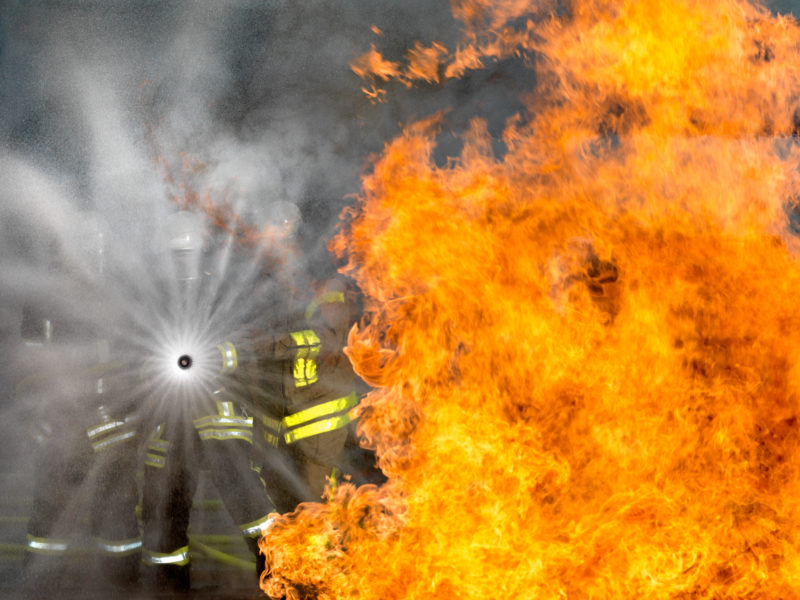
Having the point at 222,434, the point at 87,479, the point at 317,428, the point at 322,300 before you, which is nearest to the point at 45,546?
the point at 87,479

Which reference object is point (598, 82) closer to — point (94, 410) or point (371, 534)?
point (371, 534)

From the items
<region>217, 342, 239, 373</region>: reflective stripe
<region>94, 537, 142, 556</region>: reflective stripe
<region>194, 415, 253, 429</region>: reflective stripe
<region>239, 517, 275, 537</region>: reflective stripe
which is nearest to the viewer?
<region>239, 517, 275, 537</region>: reflective stripe

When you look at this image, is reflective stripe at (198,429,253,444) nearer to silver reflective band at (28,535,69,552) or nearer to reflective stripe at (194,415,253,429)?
reflective stripe at (194,415,253,429)

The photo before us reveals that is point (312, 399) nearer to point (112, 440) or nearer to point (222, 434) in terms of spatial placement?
point (222, 434)

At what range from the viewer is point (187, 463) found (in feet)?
14.7

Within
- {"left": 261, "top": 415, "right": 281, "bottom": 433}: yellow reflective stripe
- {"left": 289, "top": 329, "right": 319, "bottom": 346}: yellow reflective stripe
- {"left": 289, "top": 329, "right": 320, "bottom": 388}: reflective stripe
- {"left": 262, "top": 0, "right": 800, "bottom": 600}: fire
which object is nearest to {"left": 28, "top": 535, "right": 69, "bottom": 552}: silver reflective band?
{"left": 261, "top": 415, "right": 281, "bottom": 433}: yellow reflective stripe

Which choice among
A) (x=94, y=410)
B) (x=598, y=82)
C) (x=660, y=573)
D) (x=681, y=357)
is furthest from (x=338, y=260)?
(x=660, y=573)

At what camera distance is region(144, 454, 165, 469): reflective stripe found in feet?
14.5

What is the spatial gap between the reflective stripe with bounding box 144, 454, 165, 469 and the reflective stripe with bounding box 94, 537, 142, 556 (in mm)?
668

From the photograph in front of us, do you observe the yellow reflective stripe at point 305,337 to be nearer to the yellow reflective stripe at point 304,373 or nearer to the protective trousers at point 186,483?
the yellow reflective stripe at point 304,373

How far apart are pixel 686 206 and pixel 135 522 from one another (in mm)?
4991

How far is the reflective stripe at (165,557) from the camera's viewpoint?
4.26 metres

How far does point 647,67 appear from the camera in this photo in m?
3.81

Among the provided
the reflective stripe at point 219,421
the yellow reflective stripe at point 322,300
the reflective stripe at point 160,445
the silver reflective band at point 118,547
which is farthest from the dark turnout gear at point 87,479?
the yellow reflective stripe at point 322,300
